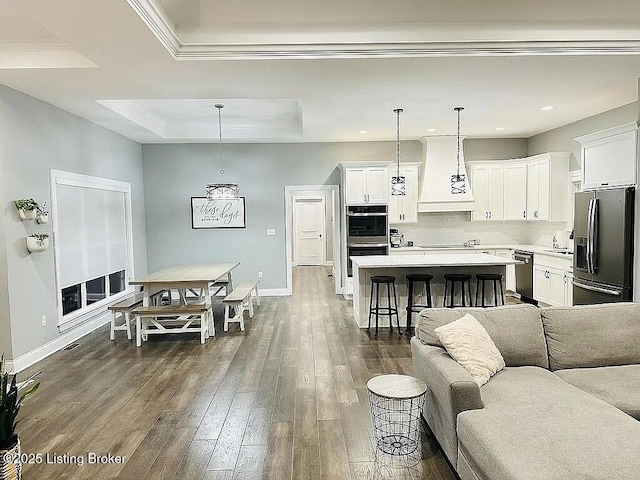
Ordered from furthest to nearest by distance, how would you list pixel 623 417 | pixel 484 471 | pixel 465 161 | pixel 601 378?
pixel 465 161
pixel 601 378
pixel 623 417
pixel 484 471

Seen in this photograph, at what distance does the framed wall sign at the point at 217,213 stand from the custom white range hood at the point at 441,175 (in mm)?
3368

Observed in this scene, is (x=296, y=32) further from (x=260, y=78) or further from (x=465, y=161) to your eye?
(x=465, y=161)

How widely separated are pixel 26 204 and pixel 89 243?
1.61m

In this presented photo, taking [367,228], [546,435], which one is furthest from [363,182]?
[546,435]

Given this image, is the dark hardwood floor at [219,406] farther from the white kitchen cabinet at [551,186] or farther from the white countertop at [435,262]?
the white kitchen cabinet at [551,186]

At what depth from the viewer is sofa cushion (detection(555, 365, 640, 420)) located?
8.35ft

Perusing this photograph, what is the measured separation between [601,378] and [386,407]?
1427mm

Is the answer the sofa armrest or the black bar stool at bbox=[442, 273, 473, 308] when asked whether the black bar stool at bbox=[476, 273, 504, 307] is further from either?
the sofa armrest

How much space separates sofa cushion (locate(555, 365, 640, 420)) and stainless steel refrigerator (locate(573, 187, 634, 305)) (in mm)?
1986

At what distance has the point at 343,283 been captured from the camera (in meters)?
8.34

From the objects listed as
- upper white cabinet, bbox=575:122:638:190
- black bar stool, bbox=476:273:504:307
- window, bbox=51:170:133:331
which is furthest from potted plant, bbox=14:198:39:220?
upper white cabinet, bbox=575:122:638:190

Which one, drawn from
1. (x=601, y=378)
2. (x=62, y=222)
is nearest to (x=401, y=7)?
(x=601, y=378)

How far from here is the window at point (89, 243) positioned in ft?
17.8

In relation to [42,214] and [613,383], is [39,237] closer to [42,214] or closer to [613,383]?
[42,214]
